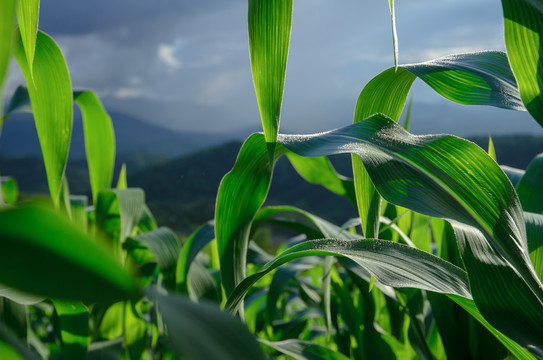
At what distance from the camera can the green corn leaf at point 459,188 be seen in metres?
0.25

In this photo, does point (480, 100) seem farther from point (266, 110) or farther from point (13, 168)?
point (13, 168)

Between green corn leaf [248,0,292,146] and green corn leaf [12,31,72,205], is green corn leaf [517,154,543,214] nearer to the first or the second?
green corn leaf [248,0,292,146]

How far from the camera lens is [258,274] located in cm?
27

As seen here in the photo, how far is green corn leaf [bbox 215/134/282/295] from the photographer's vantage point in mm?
359

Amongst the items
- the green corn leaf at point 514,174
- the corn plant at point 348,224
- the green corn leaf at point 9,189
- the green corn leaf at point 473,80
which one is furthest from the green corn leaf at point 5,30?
the green corn leaf at point 9,189

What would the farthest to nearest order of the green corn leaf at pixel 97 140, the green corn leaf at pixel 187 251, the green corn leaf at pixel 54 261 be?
the green corn leaf at pixel 97 140 < the green corn leaf at pixel 187 251 < the green corn leaf at pixel 54 261

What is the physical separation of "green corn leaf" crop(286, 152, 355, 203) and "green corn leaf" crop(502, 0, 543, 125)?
0.85 feet

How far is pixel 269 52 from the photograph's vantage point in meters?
0.26

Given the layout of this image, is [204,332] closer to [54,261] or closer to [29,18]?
A: [54,261]

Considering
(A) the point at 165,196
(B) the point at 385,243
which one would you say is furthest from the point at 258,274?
(A) the point at 165,196

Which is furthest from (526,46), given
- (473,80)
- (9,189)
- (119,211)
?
(9,189)

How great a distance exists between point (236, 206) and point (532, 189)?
0.94 feet

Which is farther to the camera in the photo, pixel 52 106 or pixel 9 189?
pixel 9 189

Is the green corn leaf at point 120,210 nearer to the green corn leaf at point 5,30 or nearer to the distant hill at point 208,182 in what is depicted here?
the green corn leaf at point 5,30
